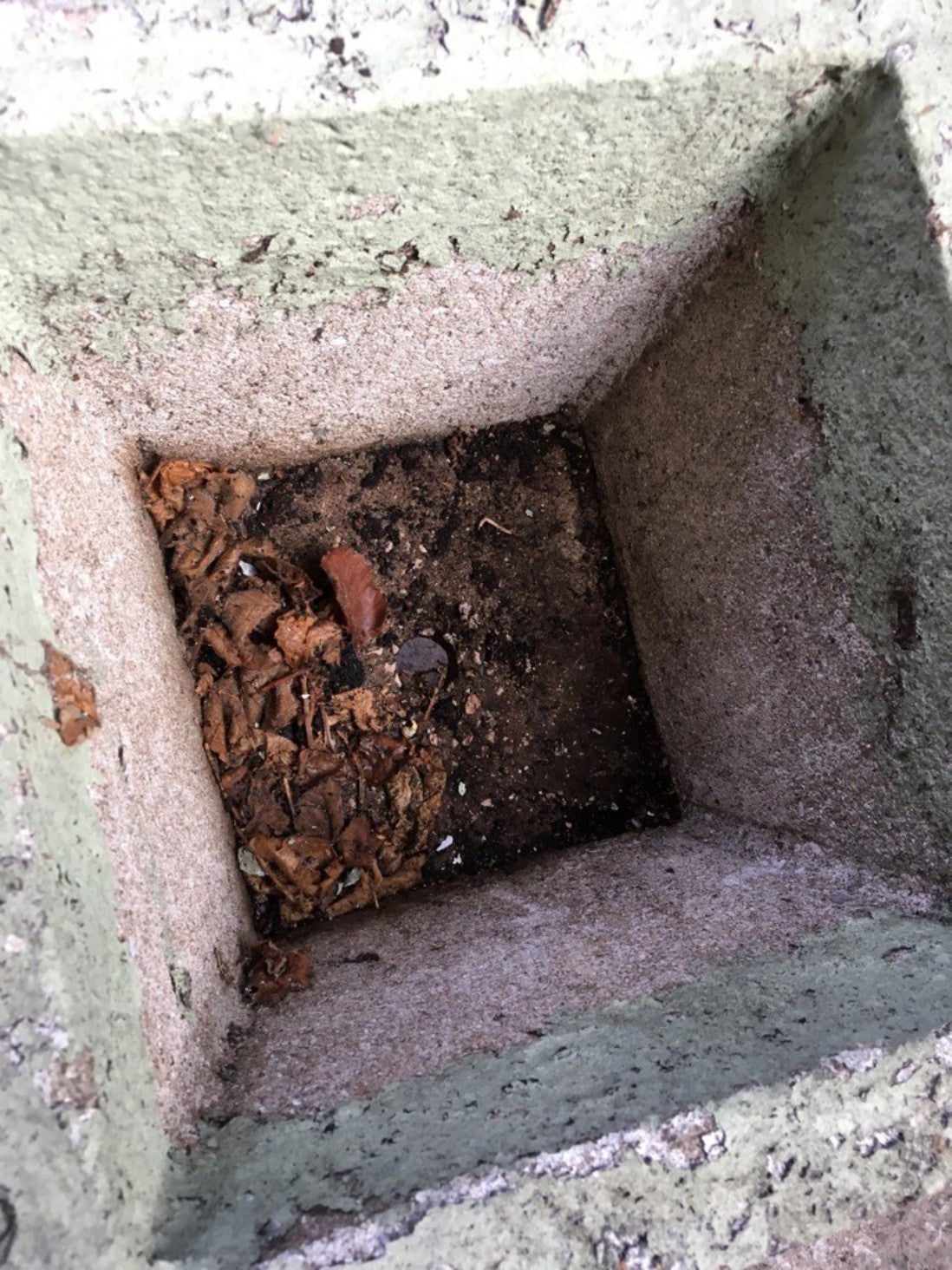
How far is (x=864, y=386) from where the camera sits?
1192 mm

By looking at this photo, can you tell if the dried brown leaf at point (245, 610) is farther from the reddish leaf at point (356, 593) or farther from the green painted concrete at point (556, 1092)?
the green painted concrete at point (556, 1092)

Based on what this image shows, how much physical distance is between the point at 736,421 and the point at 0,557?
1113 mm

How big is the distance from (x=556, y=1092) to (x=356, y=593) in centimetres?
106

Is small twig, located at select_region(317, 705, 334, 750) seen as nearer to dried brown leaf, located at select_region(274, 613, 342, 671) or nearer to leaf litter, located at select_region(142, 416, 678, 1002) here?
leaf litter, located at select_region(142, 416, 678, 1002)

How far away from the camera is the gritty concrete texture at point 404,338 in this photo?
2.94ft

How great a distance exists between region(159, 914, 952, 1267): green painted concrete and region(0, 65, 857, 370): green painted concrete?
1046mm

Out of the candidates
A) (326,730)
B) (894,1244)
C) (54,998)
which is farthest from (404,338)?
(894,1244)

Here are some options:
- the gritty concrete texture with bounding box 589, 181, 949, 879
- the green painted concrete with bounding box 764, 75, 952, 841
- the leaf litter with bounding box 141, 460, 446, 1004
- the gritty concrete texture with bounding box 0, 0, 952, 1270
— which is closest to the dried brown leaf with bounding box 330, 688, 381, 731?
the leaf litter with bounding box 141, 460, 446, 1004

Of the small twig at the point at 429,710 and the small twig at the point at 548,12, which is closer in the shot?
the small twig at the point at 548,12

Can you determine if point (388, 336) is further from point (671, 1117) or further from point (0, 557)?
point (671, 1117)

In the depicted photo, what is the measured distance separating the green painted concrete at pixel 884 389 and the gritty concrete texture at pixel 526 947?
0.97ft

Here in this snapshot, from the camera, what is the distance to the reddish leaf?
181cm

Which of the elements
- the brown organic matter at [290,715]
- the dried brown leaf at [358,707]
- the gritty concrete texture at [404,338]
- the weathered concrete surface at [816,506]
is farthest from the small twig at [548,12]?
the dried brown leaf at [358,707]

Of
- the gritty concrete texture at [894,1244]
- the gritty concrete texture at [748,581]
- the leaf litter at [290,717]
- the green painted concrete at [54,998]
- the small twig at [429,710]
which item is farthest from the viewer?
the small twig at [429,710]
